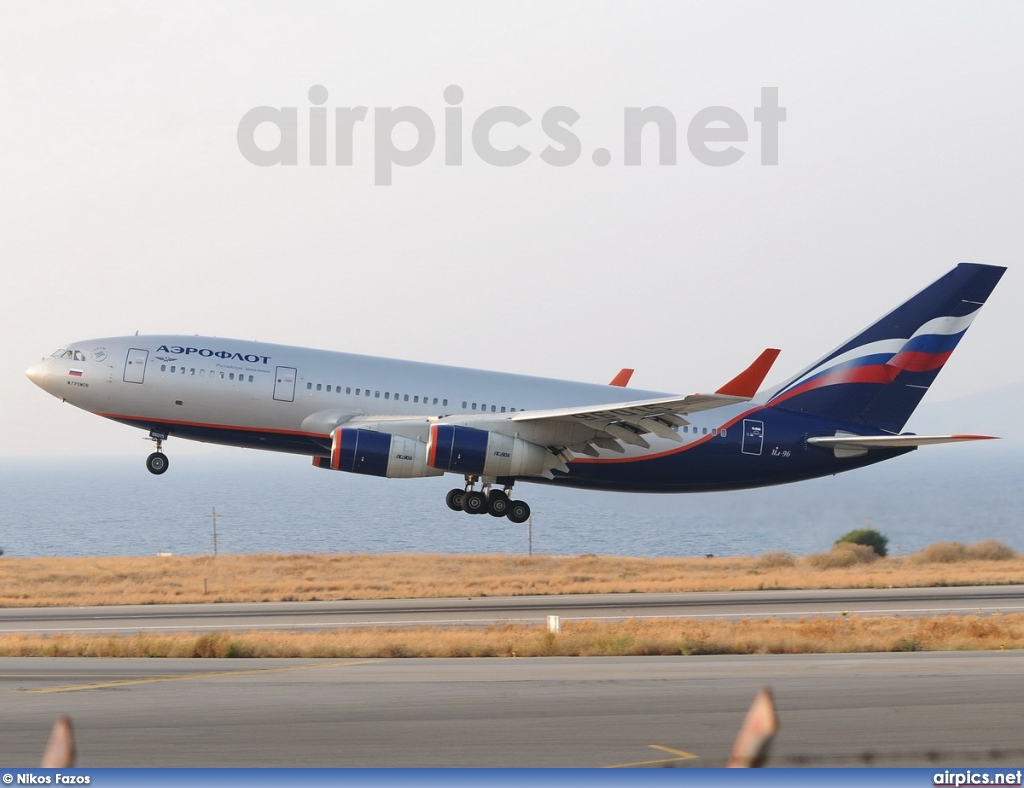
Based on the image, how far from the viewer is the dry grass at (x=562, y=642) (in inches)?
1047

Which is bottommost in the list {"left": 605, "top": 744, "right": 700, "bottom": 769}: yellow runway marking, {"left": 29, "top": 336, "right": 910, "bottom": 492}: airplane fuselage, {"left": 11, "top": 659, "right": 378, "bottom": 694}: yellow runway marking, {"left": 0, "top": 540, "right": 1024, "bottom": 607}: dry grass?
{"left": 0, "top": 540, "right": 1024, "bottom": 607}: dry grass

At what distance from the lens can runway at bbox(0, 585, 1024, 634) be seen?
37.0 m

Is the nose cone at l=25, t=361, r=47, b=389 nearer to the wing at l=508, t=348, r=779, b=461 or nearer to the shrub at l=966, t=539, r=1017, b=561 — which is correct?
the wing at l=508, t=348, r=779, b=461

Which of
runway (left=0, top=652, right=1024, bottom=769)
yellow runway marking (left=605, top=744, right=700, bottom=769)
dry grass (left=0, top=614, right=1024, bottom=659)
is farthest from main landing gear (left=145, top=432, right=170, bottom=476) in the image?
yellow runway marking (left=605, top=744, right=700, bottom=769)

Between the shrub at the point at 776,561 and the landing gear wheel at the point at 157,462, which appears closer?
the landing gear wheel at the point at 157,462

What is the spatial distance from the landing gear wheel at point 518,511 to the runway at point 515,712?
1374 centimetres

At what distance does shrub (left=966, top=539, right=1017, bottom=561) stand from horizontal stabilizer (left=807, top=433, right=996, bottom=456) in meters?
31.3

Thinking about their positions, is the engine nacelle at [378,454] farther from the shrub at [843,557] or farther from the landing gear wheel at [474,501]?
the shrub at [843,557]

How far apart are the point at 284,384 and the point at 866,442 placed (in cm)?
1849

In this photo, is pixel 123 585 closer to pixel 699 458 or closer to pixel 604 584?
pixel 604 584

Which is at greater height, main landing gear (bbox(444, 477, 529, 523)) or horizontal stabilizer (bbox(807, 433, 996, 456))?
horizontal stabilizer (bbox(807, 433, 996, 456))

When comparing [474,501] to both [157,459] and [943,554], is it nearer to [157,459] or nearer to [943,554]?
[157,459]

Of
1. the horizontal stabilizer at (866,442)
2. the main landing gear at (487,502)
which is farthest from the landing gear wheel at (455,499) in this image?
the horizontal stabilizer at (866,442)

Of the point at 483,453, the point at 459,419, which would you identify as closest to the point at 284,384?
the point at 459,419
